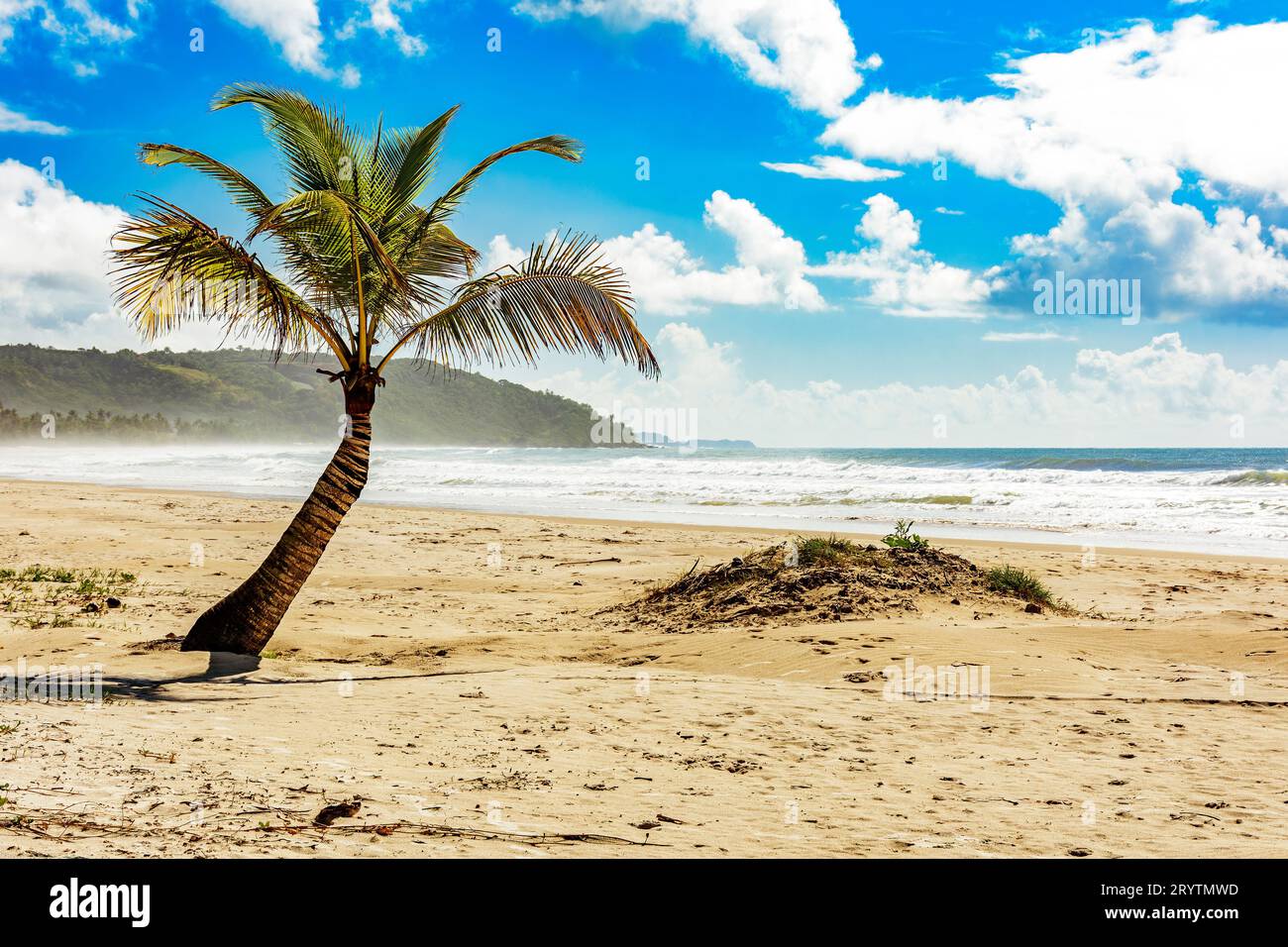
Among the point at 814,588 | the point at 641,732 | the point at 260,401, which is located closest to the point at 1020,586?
the point at 814,588

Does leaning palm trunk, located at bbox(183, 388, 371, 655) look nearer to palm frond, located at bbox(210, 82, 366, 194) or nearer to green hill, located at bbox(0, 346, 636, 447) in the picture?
palm frond, located at bbox(210, 82, 366, 194)

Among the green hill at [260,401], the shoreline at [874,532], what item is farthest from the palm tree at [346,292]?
the green hill at [260,401]

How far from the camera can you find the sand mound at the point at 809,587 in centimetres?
1080

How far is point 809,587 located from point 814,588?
67 mm

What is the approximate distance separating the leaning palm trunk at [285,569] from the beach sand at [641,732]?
29cm

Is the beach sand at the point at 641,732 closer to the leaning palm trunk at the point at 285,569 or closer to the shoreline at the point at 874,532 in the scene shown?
the leaning palm trunk at the point at 285,569

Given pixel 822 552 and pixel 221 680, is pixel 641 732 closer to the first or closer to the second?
pixel 221 680

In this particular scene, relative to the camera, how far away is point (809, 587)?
1125 cm
